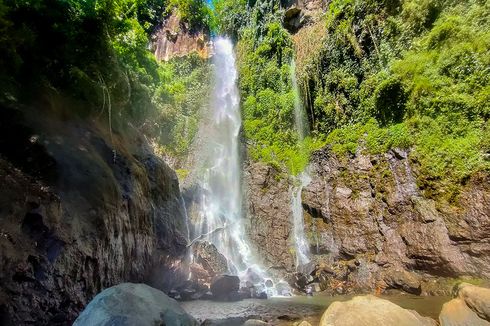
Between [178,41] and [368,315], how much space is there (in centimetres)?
3451

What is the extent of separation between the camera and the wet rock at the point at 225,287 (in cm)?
1383

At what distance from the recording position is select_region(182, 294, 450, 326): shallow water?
9.89 metres

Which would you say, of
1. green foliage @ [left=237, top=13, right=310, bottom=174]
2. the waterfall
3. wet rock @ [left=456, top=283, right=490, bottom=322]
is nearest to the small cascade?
the waterfall

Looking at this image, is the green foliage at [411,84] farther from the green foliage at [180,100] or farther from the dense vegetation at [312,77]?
the green foliage at [180,100]

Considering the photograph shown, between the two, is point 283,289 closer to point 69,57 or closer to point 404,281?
point 404,281

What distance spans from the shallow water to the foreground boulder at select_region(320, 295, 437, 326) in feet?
13.7

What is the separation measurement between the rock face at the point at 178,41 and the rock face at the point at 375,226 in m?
17.9

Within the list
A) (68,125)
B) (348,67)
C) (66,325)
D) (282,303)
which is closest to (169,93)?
(348,67)

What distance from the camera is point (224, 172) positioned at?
2472cm

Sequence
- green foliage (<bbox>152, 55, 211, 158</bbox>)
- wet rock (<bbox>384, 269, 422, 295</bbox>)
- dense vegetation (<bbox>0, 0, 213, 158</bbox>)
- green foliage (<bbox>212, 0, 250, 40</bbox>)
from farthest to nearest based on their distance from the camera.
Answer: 1. green foliage (<bbox>212, 0, 250, 40</bbox>)
2. green foliage (<bbox>152, 55, 211, 158</bbox>)
3. wet rock (<bbox>384, 269, 422, 295</bbox>)
4. dense vegetation (<bbox>0, 0, 213, 158</bbox>)

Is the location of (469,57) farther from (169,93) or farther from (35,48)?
(169,93)

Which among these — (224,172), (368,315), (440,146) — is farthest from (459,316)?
(224,172)

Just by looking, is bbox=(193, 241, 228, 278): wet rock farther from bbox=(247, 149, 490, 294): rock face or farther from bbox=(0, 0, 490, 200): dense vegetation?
bbox=(0, 0, 490, 200): dense vegetation

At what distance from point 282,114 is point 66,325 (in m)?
20.7
